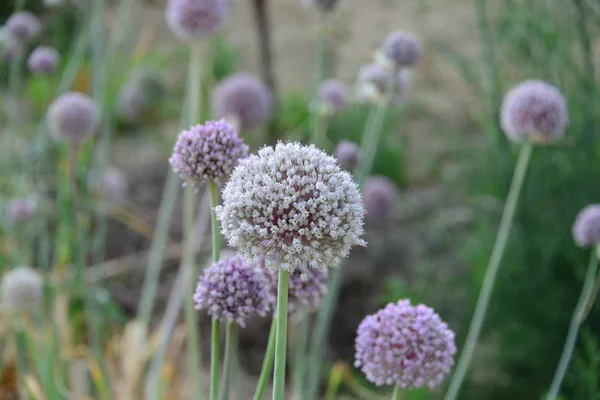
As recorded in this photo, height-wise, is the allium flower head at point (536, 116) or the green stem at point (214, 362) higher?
the allium flower head at point (536, 116)

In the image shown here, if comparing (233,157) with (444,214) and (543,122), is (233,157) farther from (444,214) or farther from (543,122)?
(444,214)

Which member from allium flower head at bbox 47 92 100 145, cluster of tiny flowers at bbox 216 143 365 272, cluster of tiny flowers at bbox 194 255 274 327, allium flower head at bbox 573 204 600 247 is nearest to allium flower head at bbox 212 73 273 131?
allium flower head at bbox 47 92 100 145

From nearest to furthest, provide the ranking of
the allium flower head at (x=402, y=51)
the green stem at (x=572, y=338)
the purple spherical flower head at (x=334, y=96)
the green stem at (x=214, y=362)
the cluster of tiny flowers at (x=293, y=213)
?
1. the cluster of tiny flowers at (x=293, y=213)
2. the green stem at (x=214, y=362)
3. the green stem at (x=572, y=338)
4. the allium flower head at (x=402, y=51)
5. the purple spherical flower head at (x=334, y=96)

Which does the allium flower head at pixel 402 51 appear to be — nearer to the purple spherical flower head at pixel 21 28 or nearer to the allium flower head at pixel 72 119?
the allium flower head at pixel 72 119

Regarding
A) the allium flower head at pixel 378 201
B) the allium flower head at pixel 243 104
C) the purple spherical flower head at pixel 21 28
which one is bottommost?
the allium flower head at pixel 378 201

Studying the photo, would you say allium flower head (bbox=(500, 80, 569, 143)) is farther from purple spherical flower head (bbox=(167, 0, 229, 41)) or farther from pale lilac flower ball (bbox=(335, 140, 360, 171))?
purple spherical flower head (bbox=(167, 0, 229, 41))

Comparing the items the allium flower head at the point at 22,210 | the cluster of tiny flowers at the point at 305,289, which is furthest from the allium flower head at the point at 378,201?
the cluster of tiny flowers at the point at 305,289

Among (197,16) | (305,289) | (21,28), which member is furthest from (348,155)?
(21,28)
